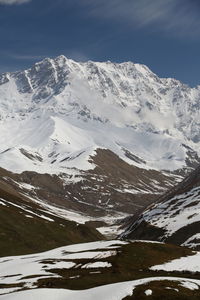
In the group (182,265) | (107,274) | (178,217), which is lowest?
(107,274)

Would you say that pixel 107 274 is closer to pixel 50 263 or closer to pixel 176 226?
pixel 50 263

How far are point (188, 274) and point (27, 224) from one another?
8116 centimetres

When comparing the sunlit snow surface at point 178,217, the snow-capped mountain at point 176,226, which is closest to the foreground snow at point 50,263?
the snow-capped mountain at point 176,226

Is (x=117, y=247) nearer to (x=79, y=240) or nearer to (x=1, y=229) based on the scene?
(x=1, y=229)

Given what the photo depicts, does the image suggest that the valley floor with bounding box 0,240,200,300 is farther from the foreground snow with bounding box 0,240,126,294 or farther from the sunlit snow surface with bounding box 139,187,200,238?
the sunlit snow surface with bounding box 139,187,200,238

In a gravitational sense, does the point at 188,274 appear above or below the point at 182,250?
below

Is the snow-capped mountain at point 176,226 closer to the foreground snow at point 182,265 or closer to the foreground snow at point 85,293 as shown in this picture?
the foreground snow at point 182,265

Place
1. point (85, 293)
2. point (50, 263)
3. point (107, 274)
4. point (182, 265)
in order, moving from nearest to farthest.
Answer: point (85, 293) → point (107, 274) → point (182, 265) → point (50, 263)

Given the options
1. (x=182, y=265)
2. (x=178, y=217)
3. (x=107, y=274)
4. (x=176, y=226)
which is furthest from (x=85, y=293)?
(x=178, y=217)

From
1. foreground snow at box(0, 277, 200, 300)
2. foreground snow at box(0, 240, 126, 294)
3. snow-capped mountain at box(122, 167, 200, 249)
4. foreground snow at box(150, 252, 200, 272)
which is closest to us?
foreground snow at box(0, 277, 200, 300)

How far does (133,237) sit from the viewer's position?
18525cm

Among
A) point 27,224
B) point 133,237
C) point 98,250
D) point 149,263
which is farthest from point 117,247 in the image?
point 133,237

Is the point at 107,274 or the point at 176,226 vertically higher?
the point at 176,226

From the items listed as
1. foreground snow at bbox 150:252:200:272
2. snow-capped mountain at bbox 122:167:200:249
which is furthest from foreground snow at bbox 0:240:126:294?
snow-capped mountain at bbox 122:167:200:249
